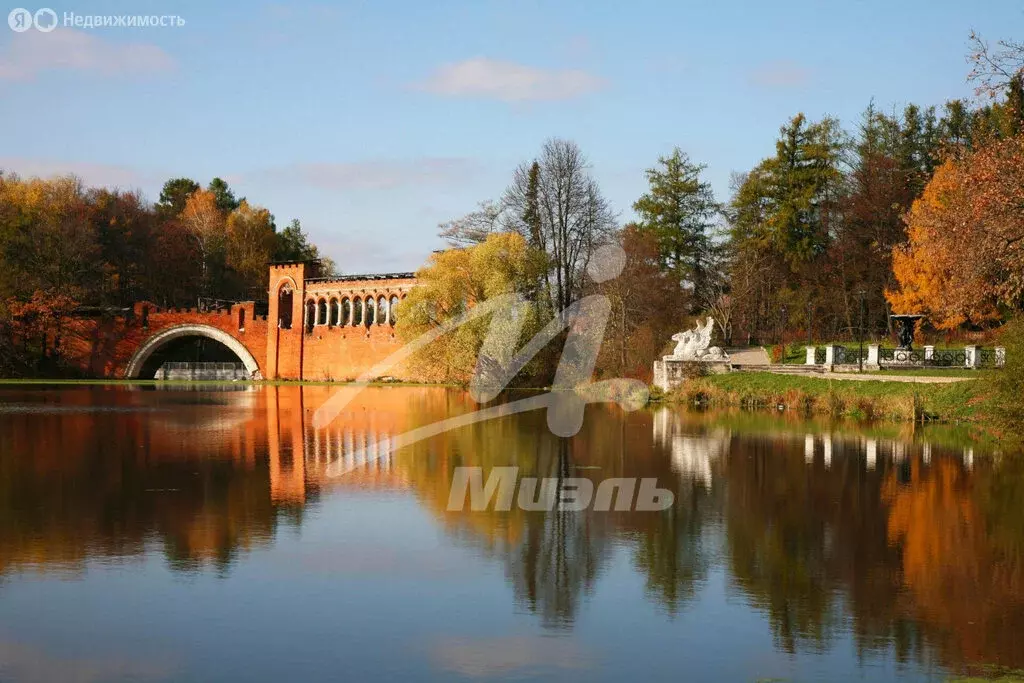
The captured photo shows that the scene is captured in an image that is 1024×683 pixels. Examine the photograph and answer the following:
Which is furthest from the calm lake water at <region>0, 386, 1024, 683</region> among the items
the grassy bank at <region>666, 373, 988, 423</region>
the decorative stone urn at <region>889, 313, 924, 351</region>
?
the decorative stone urn at <region>889, 313, 924, 351</region>

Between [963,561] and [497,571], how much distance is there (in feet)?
15.7

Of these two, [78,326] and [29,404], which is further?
[78,326]

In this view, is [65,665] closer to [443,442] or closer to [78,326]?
[443,442]

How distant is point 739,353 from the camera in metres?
45.9

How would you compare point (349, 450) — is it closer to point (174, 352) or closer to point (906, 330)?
point (906, 330)

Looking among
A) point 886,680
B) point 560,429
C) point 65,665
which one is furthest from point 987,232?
point 65,665

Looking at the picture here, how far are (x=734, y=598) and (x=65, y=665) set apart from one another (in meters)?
5.42

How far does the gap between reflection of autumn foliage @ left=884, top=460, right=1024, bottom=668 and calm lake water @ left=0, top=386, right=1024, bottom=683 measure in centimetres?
4

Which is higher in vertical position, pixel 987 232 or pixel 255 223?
pixel 255 223

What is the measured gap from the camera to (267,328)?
6788 centimetres

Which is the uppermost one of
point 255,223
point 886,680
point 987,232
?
point 255,223

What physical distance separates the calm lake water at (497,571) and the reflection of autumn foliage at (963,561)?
41mm

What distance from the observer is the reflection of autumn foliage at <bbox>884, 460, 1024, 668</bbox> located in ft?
27.0

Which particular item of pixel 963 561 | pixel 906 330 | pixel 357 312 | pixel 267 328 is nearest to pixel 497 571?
pixel 963 561
